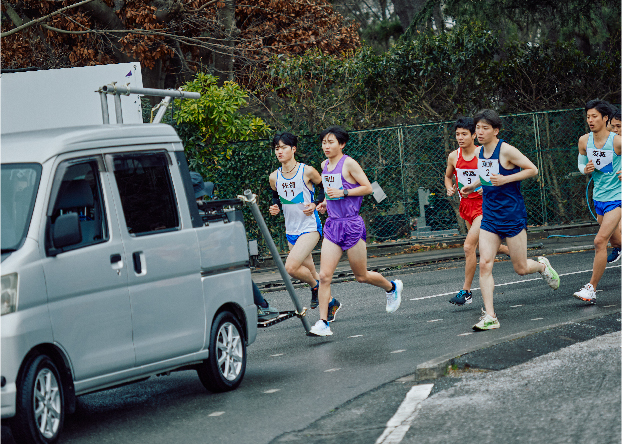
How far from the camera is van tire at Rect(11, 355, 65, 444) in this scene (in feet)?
18.3

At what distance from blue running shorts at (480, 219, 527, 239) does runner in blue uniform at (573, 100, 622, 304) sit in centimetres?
118

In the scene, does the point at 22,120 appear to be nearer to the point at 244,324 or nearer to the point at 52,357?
the point at 244,324

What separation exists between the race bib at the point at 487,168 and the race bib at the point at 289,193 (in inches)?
79.9

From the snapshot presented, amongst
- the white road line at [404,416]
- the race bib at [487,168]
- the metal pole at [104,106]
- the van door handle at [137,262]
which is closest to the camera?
the white road line at [404,416]

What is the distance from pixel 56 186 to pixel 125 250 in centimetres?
62

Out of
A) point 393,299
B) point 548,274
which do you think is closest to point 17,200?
point 393,299

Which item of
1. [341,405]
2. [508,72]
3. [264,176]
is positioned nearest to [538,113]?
[508,72]

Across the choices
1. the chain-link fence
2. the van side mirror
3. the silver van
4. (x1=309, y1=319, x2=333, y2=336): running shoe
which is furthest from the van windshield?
the chain-link fence

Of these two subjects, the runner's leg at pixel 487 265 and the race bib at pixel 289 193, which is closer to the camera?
the runner's leg at pixel 487 265

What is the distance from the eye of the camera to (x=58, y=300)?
19.3 feet

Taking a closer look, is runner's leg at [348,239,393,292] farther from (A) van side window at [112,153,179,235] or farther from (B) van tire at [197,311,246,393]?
(A) van side window at [112,153,179,235]

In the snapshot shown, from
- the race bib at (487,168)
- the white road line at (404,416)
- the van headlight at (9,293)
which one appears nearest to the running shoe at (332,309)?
the race bib at (487,168)

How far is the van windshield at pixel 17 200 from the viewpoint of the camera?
5895 millimetres

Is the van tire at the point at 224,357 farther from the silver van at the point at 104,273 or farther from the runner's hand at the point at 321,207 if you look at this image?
the runner's hand at the point at 321,207
